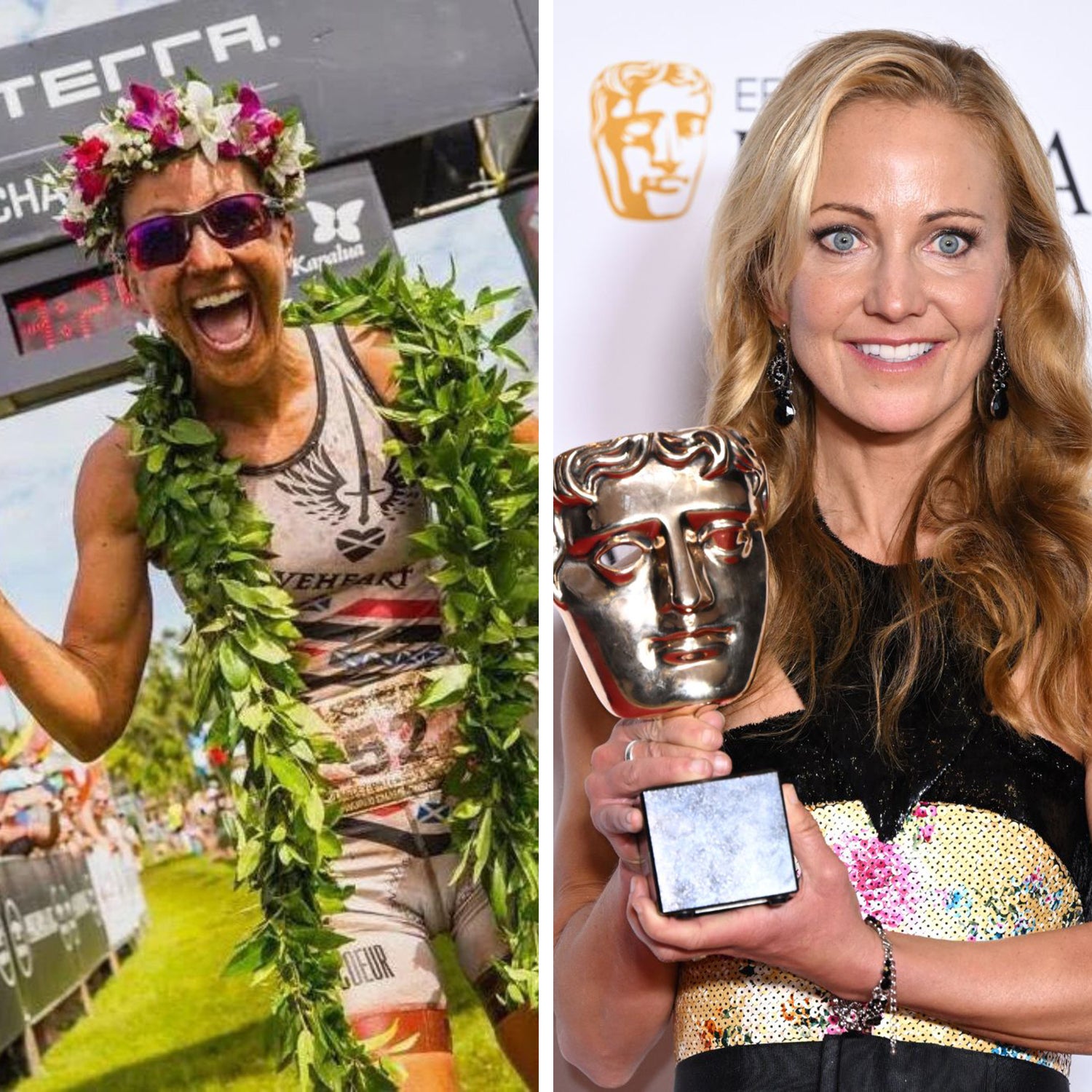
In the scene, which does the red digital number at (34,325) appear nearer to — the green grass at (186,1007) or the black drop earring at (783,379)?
the green grass at (186,1007)

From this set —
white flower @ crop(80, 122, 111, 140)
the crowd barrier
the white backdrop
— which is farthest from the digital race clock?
the white backdrop

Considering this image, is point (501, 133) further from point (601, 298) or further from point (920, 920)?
point (920, 920)

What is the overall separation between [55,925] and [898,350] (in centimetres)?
89

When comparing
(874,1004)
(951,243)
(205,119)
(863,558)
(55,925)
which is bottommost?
(874,1004)

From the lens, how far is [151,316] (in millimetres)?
1573

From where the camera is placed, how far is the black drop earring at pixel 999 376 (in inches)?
66.0

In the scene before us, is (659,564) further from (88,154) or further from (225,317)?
(88,154)

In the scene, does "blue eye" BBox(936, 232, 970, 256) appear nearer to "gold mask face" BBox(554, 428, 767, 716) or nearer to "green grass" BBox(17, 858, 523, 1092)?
"gold mask face" BBox(554, 428, 767, 716)

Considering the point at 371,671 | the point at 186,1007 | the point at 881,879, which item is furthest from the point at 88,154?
the point at 881,879

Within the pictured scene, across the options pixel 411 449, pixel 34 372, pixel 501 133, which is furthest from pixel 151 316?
pixel 501 133

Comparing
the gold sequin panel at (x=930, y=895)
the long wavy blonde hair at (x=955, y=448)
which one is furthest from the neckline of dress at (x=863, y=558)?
the gold sequin panel at (x=930, y=895)

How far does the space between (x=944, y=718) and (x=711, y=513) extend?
1.16ft

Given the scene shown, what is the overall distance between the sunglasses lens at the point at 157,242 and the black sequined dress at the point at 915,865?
25.3 inches

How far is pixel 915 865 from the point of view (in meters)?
1.53
